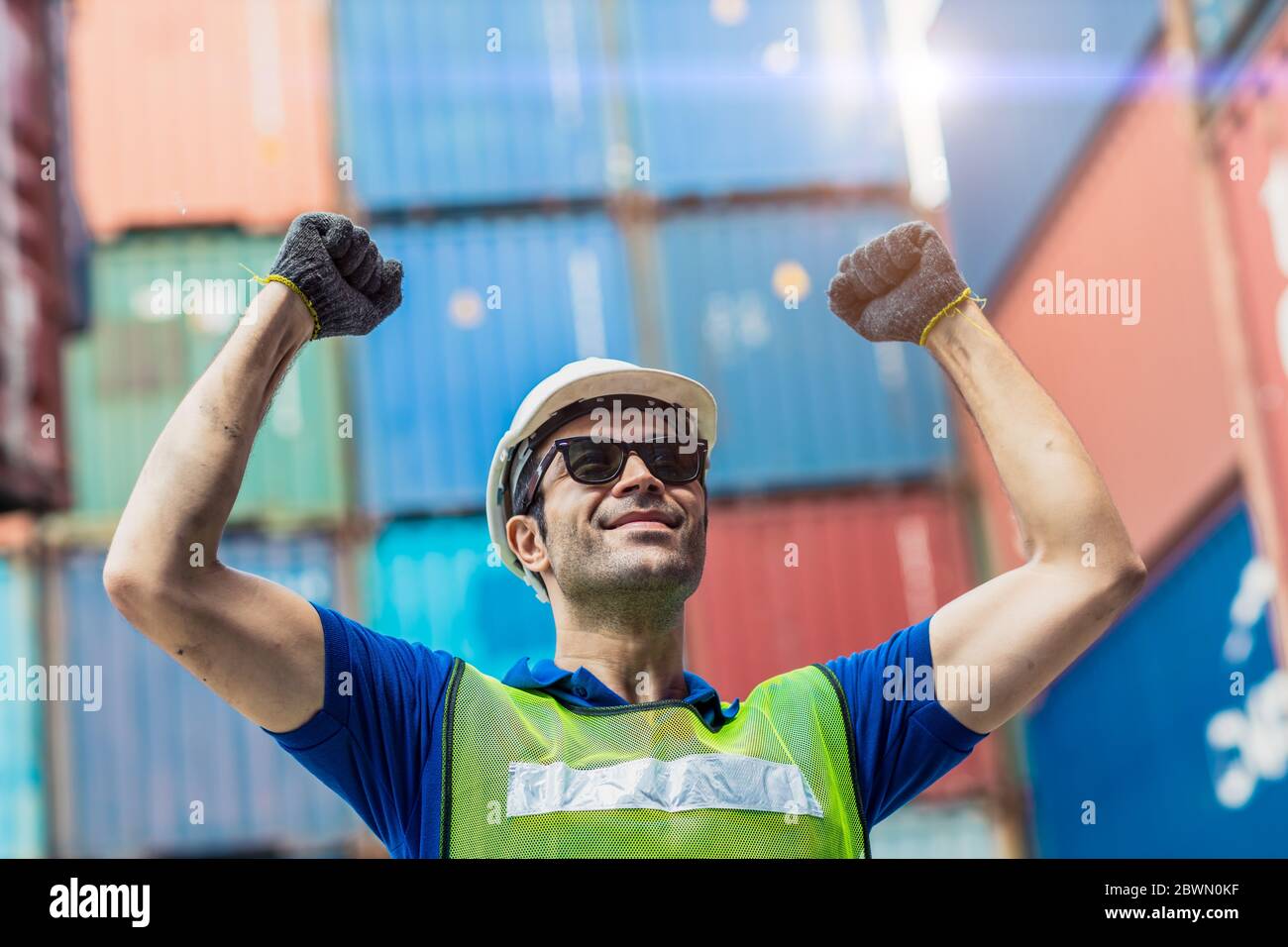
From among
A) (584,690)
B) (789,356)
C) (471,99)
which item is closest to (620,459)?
(584,690)

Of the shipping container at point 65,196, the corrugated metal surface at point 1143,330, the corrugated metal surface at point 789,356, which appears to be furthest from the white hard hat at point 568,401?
the corrugated metal surface at point 789,356

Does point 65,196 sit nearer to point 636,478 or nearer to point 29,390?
point 29,390

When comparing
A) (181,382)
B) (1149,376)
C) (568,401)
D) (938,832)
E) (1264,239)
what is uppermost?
(181,382)

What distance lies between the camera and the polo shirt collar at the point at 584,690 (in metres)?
3.24

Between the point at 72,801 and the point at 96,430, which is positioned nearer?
the point at 72,801

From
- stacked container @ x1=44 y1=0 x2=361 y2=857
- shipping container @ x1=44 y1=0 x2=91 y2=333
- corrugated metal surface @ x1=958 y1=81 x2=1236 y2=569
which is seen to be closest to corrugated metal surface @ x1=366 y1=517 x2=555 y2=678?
stacked container @ x1=44 y1=0 x2=361 y2=857

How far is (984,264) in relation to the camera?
16.2 metres

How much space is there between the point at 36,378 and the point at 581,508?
10.1 m

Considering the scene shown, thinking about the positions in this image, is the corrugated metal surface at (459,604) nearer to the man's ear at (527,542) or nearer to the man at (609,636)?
the man's ear at (527,542)

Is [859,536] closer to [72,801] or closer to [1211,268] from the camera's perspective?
[1211,268]

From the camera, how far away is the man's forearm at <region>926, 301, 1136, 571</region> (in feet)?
10.5

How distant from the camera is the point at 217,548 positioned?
2.88m

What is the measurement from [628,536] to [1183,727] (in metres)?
10.7
